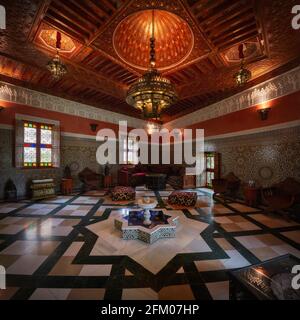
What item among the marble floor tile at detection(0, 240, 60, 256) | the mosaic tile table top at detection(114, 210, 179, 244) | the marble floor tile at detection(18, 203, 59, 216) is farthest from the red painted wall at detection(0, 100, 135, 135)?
→ the mosaic tile table top at detection(114, 210, 179, 244)

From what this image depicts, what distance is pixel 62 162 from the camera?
7410 millimetres

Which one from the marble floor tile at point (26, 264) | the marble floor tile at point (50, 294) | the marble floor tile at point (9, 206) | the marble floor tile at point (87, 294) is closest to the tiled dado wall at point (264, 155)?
the marble floor tile at point (87, 294)

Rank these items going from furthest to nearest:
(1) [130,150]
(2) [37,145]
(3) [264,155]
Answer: (1) [130,150], (2) [37,145], (3) [264,155]

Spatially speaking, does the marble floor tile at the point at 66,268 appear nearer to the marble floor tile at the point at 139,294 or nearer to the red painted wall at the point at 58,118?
the marble floor tile at the point at 139,294

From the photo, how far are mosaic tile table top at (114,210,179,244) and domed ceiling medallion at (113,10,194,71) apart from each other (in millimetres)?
4157

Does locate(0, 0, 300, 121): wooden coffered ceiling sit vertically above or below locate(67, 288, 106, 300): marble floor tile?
above

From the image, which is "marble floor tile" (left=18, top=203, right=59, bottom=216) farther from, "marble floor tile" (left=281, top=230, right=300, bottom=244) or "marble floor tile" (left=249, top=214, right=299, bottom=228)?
"marble floor tile" (left=281, top=230, right=300, bottom=244)

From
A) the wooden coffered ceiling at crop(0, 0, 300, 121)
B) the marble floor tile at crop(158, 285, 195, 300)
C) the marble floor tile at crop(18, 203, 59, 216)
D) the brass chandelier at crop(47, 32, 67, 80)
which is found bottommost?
the marble floor tile at crop(158, 285, 195, 300)

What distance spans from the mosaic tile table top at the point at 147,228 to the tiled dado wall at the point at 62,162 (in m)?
4.96

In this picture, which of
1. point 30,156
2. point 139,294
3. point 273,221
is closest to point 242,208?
point 273,221

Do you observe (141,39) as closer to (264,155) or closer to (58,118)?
(58,118)

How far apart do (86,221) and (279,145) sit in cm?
621

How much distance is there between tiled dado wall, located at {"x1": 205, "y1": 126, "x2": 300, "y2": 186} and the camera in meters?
4.89

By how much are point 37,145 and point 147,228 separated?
241 inches
